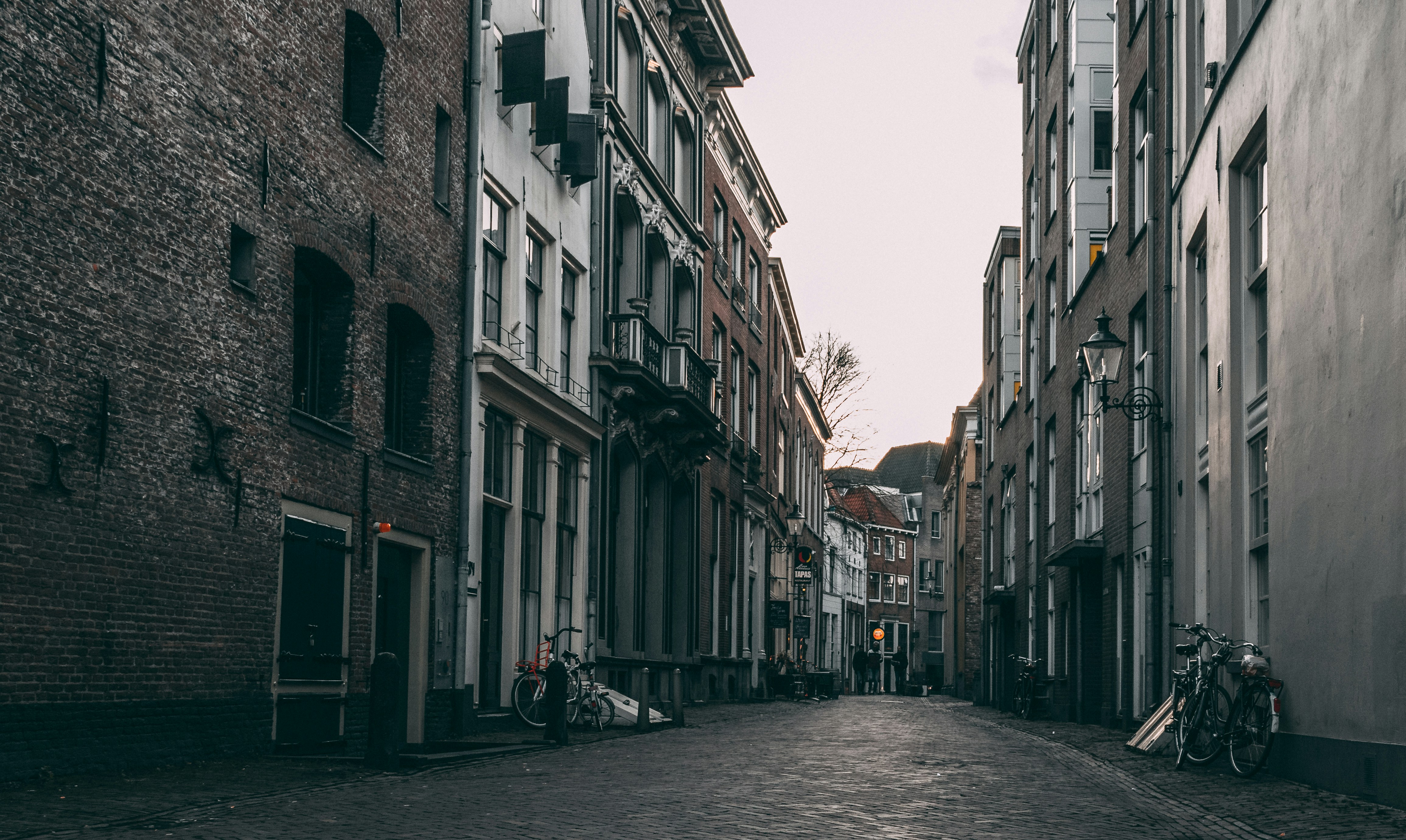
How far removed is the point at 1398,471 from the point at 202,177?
884 centimetres

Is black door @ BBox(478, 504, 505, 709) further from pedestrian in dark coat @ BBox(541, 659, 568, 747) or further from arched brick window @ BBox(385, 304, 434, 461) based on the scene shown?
pedestrian in dark coat @ BBox(541, 659, 568, 747)

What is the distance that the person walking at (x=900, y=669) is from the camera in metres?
82.7

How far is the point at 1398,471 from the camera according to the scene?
8961 millimetres

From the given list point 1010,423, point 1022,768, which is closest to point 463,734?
point 1022,768

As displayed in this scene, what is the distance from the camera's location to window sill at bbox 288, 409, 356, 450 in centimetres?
1355

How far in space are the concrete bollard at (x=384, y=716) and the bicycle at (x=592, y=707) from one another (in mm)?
7399

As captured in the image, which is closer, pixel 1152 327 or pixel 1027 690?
pixel 1152 327

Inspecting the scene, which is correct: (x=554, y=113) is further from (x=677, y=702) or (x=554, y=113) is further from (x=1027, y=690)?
(x=1027, y=690)

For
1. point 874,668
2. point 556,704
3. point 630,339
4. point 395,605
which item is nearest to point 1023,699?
point 630,339

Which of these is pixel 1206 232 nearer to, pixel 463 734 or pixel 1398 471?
pixel 1398 471

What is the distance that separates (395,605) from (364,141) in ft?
16.3

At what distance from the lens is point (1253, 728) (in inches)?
465

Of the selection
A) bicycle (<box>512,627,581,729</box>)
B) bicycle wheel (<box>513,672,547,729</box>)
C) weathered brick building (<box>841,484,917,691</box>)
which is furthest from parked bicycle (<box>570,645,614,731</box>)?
weathered brick building (<box>841,484,917,691</box>)

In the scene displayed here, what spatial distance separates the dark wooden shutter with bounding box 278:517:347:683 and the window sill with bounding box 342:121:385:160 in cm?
384
